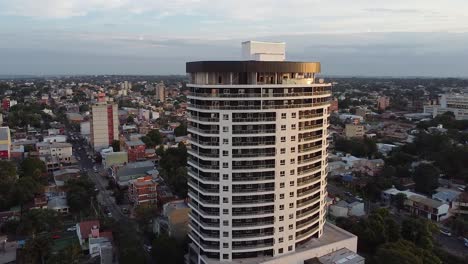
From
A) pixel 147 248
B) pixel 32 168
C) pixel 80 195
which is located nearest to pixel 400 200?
pixel 147 248

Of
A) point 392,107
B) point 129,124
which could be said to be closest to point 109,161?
point 129,124

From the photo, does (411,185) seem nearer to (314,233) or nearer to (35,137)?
(314,233)

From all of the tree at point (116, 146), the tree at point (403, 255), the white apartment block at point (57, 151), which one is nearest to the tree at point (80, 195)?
the white apartment block at point (57, 151)

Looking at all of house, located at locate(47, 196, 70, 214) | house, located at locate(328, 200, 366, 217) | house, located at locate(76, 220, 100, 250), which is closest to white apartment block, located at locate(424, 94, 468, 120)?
house, located at locate(328, 200, 366, 217)

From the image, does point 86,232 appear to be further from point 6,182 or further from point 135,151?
point 135,151

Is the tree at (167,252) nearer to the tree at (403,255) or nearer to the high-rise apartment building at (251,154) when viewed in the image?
the high-rise apartment building at (251,154)

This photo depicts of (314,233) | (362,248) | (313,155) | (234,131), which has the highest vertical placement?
(234,131)
